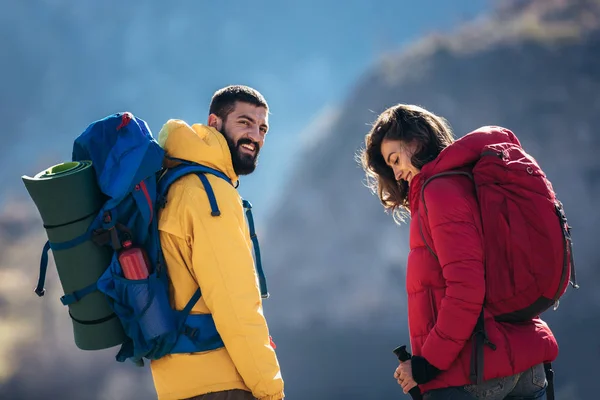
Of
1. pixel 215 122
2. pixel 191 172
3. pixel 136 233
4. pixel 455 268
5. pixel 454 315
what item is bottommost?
pixel 454 315

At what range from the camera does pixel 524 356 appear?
274cm

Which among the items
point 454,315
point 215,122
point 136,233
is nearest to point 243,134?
point 215,122

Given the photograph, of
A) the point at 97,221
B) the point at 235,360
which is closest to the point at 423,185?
the point at 235,360

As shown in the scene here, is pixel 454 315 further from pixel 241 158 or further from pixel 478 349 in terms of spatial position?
pixel 241 158

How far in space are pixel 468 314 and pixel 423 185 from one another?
0.58 metres

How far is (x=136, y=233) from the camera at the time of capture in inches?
116

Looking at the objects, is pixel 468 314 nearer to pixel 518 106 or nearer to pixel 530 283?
pixel 530 283

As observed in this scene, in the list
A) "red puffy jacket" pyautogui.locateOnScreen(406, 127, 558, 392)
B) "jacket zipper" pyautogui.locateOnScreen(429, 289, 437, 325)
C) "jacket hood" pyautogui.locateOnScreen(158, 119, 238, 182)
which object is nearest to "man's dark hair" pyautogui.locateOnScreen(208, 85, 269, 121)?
"jacket hood" pyautogui.locateOnScreen(158, 119, 238, 182)

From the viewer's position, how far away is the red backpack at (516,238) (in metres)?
2.68

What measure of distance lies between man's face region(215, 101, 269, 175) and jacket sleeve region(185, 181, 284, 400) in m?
0.44

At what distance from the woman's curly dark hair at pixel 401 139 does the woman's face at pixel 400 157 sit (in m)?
0.02

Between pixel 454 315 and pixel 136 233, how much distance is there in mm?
1434

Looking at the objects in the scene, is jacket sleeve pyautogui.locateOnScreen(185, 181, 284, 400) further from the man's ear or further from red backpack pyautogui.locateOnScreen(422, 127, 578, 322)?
red backpack pyautogui.locateOnScreen(422, 127, 578, 322)

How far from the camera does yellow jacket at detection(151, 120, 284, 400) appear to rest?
279cm
